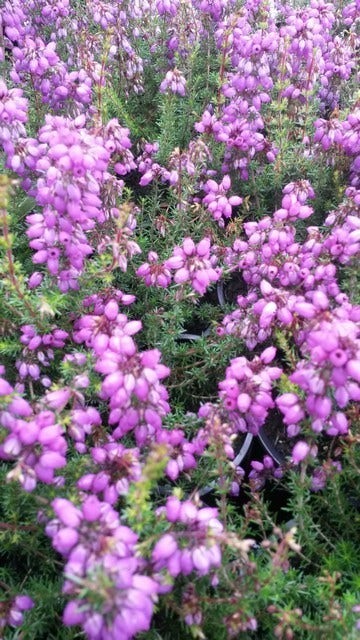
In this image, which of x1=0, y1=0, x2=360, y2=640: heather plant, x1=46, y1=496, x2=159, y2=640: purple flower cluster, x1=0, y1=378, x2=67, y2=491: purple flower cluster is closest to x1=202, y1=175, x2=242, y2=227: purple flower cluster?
x1=0, y1=0, x2=360, y2=640: heather plant

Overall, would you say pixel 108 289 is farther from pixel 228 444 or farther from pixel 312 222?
pixel 312 222

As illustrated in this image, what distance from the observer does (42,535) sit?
285 centimetres

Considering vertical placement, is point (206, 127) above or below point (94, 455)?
above

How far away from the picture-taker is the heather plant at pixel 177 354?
2.06 metres

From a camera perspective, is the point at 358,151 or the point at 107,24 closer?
the point at 358,151

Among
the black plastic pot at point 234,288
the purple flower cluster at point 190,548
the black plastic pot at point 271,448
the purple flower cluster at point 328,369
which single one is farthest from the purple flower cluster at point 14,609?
the black plastic pot at point 234,288

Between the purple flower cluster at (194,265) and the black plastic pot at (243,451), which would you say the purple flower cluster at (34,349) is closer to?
the purple flower cluster at (194,265)

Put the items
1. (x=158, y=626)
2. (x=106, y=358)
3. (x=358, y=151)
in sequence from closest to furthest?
(x=106, y=358) → (x=158, y=626) → (x=358, y=151)

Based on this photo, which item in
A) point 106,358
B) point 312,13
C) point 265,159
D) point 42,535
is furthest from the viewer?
point 265,159

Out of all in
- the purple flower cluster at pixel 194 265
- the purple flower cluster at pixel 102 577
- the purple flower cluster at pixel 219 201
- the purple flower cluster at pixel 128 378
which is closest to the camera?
the purple flower cluster at pixel 102 577

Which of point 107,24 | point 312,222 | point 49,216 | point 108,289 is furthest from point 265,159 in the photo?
point 49,216

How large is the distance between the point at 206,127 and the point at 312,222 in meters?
1.17

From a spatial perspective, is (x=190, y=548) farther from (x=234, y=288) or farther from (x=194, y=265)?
(x=234, y=288)

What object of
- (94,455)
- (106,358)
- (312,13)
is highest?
(312,13)
